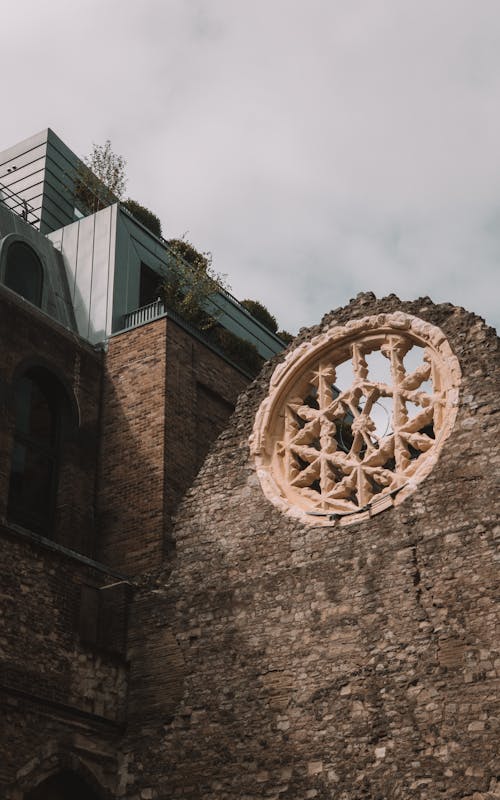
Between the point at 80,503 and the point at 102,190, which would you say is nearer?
the point at 80,503

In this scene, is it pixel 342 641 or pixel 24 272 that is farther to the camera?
pixel 24 272

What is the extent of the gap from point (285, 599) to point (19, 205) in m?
13.2

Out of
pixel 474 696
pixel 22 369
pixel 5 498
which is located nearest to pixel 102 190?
pixel 22 369

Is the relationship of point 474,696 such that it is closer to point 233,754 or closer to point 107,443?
point 233,754

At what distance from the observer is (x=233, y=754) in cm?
1222

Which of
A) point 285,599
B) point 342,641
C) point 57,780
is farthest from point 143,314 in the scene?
point 57,780

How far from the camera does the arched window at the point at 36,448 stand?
53.9 feet

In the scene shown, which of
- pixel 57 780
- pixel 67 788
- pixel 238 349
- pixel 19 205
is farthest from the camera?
pixel 19 205

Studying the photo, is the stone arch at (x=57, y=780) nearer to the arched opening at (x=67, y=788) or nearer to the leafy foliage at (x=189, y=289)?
the arched opening at (x=67, y=788)

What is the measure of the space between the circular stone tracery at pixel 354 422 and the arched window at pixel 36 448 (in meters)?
4.15

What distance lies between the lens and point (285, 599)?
12828 mm

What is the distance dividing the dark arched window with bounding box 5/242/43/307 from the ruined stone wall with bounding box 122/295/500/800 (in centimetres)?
661

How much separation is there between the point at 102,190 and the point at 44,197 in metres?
1.26

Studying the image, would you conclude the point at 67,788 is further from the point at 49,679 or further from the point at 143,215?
the point at 143,215
